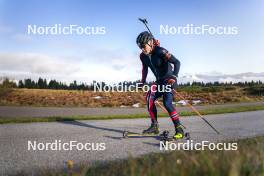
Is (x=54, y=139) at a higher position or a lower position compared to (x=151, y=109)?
lower

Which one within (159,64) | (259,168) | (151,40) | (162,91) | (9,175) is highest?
(151,40)

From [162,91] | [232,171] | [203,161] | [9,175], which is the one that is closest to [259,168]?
[203,161]

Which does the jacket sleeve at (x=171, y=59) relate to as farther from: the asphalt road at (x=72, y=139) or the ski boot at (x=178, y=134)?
the asphalt road at (x=72, y=139)

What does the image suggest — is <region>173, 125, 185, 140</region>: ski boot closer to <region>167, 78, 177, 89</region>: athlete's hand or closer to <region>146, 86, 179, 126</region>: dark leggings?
<region>146, 86, 179, 126</region>: dark leggings

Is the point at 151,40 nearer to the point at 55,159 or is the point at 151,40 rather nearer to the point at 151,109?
the point at 151,109

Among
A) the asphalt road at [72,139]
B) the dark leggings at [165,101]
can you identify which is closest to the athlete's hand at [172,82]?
the dark leggings at [165,101]

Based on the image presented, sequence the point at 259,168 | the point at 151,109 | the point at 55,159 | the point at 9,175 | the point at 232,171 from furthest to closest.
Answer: the point at 151,109 → the point at 55,159 → the point at 9,175 → the point at 259,168 → the point at 232,171

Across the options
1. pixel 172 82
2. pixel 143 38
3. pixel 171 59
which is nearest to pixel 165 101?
pixel 172 82

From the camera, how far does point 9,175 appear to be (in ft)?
16.9

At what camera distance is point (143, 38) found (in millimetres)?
8531

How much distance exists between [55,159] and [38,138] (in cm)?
227

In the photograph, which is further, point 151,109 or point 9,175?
point 151,109

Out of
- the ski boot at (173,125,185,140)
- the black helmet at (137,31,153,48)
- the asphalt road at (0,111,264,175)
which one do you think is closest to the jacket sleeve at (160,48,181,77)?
the black helmet at (137,31,153,48)

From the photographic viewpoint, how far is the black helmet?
855 centimetres
